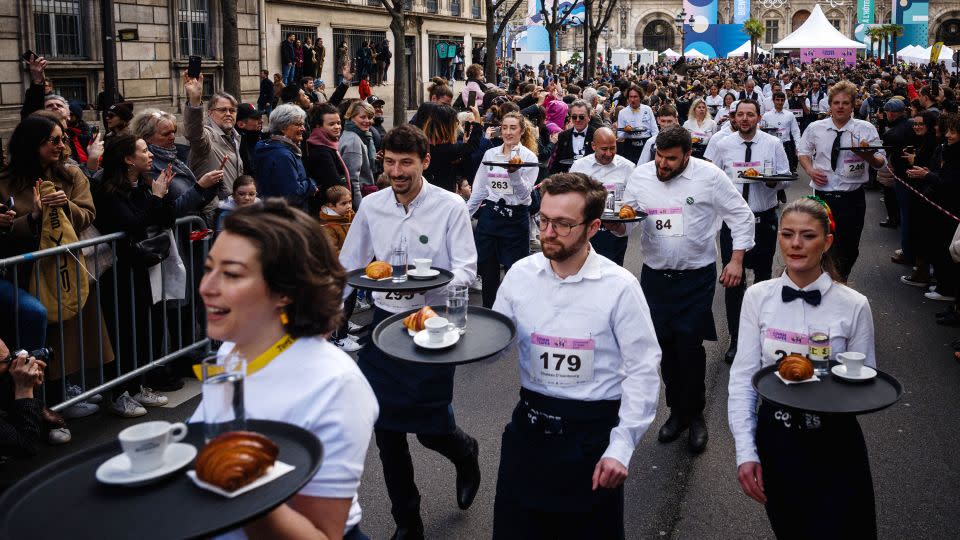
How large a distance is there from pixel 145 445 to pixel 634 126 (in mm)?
13600

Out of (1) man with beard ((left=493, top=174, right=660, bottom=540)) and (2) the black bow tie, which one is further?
(2) the black bow tie

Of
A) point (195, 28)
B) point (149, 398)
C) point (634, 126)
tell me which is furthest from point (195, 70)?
point (195, 28)

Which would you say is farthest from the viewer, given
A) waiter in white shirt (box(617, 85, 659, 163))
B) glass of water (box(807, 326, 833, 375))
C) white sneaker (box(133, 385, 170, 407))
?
waiter in white shirt (box(617, 85, 659, 163))

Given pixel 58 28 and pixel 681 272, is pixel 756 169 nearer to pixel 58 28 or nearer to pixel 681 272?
pixel 681 272

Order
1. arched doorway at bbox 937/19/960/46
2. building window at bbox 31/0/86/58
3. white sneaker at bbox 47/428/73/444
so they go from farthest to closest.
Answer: arched doorway at bbox 937/19/960/46, building window at bbox 31/0/86/58, white sneaker at bbox 47/428/73/444

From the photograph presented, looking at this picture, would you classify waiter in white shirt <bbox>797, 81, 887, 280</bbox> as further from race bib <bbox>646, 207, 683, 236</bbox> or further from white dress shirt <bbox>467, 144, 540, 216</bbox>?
race bib <bbox>646, 207, 683, 236</bbox>

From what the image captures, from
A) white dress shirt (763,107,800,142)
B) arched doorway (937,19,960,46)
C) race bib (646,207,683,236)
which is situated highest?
arched doorway (937,19,960,46)

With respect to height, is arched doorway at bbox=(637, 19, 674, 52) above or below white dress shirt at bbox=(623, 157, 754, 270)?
above

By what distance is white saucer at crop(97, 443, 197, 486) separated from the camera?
1.95 meters

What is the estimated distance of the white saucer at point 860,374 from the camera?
3.26m

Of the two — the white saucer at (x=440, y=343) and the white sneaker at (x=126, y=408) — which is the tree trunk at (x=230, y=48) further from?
the white saucer at (x=440, y=343)

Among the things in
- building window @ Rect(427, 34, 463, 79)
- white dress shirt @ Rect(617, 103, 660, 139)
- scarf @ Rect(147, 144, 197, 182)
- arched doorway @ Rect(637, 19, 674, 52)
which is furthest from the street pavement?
arched doorway @ Rect(637, 19, 674, 52)

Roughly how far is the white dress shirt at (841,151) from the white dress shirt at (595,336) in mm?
5911

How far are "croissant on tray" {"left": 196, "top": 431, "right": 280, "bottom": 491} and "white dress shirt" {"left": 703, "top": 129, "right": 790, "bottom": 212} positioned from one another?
7124 mm
